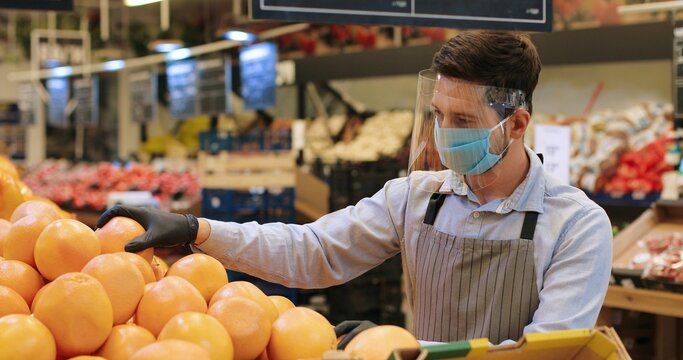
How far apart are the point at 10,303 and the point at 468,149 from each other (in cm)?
119

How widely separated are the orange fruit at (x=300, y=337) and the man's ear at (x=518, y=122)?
801 mm

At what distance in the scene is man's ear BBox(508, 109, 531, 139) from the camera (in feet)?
7.43

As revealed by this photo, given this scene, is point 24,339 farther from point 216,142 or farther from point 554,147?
point 216,142

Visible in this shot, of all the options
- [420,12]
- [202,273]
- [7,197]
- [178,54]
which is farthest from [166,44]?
[202,273]

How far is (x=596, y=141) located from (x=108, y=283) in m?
6.59

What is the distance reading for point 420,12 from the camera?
314 cm

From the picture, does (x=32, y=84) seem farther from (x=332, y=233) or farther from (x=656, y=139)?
(x=332, y=233)

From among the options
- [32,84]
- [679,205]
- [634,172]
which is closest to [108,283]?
[679,205]

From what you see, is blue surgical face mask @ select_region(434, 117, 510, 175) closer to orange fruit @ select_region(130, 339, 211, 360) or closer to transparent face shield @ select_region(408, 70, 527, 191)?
transparent face shield @ select_region(408, 70, 527, 191)

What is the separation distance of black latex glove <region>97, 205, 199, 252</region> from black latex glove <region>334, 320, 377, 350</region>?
1.76ft

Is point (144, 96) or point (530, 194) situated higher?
point (144, 96)

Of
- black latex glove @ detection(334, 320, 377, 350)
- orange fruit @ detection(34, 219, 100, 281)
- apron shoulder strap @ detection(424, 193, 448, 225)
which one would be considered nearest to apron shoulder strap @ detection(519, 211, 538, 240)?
apron shoulder strap @ detection(424, 193, 448, 225)

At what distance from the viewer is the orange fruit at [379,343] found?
5.39 feet

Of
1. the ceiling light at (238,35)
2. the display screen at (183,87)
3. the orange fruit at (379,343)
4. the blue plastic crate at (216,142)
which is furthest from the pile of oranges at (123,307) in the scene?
the display screen at (183,87)
